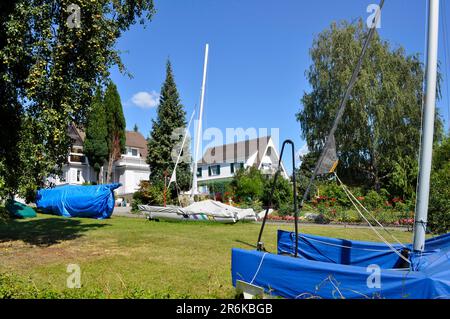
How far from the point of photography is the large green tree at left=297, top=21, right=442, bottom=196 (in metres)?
32.7

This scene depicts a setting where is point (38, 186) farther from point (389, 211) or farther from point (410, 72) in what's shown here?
point (410, 72)

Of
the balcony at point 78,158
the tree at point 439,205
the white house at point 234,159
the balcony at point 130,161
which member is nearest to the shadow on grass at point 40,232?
the tree at point 439,205

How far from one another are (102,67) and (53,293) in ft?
30.1

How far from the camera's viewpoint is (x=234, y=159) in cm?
5272

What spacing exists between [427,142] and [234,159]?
46.1m

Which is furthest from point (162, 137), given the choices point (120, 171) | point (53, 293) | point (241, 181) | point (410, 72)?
point (53, 293)

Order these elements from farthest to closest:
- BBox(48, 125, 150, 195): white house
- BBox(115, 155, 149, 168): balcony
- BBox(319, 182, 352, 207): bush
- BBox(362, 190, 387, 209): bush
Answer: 1. BBox(115, 155, 149, 168): balcony
2. BBox(48, 125, 150, 195): white house
3. BBox(319, 182, 352, 207): bush
4. BBox(362, 190, 387, 209): bush

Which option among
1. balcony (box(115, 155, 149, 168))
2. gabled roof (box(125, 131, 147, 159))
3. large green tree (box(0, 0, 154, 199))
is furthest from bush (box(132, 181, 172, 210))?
gabled roof (box(125, 131, 147, 159))

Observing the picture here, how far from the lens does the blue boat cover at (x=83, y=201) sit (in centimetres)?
2258

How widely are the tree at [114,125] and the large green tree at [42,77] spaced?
3554 cm

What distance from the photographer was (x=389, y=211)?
23875 mm

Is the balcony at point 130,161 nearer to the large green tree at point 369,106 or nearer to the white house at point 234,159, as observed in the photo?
the white house at point 234,159

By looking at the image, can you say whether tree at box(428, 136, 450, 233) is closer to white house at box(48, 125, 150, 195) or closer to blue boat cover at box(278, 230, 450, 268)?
blue boat cover at box(278, 230, 450, 268)

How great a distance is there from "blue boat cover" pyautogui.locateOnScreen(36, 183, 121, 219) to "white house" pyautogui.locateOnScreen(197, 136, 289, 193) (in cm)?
2826
